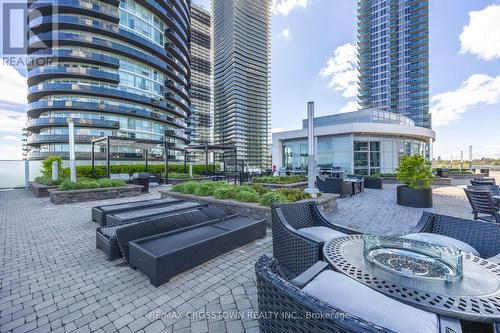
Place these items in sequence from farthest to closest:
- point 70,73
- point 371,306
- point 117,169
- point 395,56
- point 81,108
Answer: point 395,56, point 81,108, point 70,73, point 117,169, point 371,306

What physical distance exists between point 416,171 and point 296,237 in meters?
7.15

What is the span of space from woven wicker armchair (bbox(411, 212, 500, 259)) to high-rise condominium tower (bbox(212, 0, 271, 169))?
72.6 m

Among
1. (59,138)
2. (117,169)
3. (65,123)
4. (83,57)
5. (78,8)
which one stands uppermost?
(78,8)

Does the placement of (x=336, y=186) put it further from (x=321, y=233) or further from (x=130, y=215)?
(x=130, y=215)

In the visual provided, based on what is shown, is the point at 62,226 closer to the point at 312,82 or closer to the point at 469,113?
the point at 312,82

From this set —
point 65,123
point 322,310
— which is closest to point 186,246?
point 322,310

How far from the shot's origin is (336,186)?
9.45 m

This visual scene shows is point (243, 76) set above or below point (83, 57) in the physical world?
above

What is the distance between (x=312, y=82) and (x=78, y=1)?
35.7 meters

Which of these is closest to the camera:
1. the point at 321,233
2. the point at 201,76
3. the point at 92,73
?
the point at 321,233

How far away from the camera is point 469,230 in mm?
2441

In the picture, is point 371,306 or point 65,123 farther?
point 65,123

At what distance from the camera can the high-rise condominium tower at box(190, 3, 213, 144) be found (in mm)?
72812

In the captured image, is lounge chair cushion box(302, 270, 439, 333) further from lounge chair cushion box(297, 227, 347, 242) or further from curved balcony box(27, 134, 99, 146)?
curved balcony box(27, 134, 99, 146)
